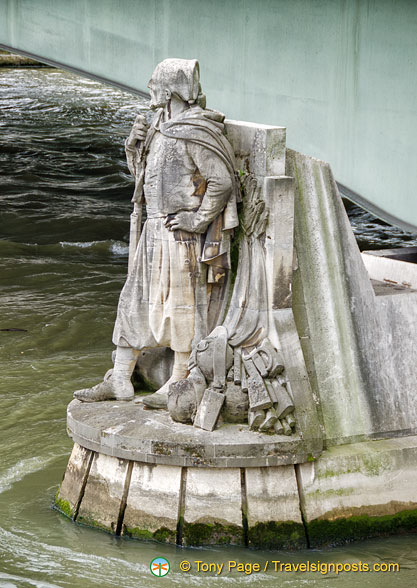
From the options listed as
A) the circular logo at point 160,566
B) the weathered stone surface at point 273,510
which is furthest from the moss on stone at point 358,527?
the circular logo at point 160,566

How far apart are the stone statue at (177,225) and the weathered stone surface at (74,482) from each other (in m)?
0.52

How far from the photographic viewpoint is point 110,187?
26.6 meters

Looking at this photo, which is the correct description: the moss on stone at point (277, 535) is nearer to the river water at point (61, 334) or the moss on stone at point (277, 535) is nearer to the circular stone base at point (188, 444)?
the river water at point (61, 334)

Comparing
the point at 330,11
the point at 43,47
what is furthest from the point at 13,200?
the point at 330,11

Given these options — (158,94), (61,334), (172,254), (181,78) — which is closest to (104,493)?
(172,254)

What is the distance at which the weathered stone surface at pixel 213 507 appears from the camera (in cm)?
733

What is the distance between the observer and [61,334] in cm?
1375

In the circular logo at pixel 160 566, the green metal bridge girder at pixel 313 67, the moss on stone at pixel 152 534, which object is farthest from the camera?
the green metal bridge girder at pixel 313 67

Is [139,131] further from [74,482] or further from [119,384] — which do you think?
[74,482]

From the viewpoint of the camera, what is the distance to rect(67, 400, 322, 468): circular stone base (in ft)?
23.8

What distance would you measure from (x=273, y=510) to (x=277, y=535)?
6.9 inches

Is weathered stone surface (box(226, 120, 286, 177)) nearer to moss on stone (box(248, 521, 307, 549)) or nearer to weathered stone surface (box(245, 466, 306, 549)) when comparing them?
weathered stone surface (box(245, 466, 306, 549))

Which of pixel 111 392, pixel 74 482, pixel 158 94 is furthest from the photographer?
pixel 111 392

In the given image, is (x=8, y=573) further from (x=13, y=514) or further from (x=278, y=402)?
(x=278, y=402)
